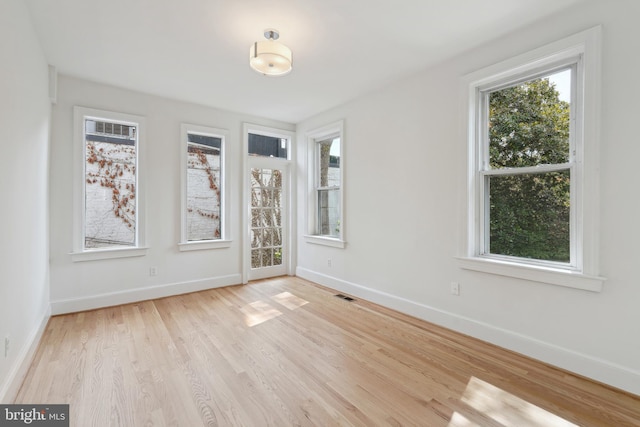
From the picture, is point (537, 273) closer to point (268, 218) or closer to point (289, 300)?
point (289, 300)

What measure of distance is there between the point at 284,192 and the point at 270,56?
298 centimetres

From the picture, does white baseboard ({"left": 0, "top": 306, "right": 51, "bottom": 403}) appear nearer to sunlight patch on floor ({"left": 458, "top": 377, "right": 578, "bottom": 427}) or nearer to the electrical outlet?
sunlight patch on floor ({"left": 458, "top": 377, "right": 578, "bottom": 427})

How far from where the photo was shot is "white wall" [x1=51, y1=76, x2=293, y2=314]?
339cm

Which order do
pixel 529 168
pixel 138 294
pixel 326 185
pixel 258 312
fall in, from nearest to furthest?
pixel 529 168 → pixel 258 312 → pixel 138 294 → pixel 326 185

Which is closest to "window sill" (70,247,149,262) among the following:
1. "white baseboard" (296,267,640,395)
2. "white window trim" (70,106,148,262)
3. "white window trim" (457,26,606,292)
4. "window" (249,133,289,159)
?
"white window trim" (70,106,148,262)

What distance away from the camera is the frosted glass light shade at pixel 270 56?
2416 mm

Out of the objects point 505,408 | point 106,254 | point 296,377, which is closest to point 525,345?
point 505,408

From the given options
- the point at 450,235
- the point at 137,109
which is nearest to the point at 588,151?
the point at 450,235

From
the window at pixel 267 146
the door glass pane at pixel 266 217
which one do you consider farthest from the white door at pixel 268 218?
the window at pixel 267 146

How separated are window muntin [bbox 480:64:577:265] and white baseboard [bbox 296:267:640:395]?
2.23ft

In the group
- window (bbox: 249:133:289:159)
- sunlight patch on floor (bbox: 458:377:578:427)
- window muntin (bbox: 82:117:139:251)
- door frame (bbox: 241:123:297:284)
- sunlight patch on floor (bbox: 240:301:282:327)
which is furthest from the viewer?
window (bbox: 249:133:289:159)

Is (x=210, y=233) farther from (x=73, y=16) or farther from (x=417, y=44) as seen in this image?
(x=417, y=44)

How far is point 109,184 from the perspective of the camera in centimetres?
375

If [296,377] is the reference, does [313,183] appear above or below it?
above
